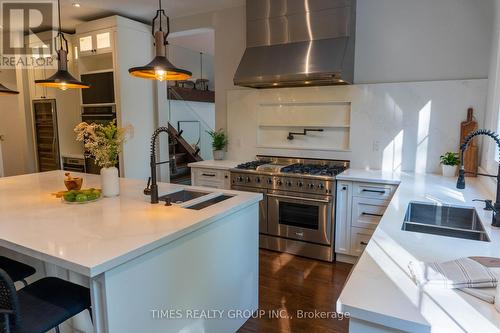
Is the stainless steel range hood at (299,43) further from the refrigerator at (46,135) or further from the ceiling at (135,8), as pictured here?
the refrigerator at (46,135)

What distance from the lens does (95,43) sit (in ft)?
14.9

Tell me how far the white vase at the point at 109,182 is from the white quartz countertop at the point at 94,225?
73 millimetres

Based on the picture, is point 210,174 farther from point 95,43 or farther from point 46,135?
point 46,135

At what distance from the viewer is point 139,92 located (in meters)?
4.71

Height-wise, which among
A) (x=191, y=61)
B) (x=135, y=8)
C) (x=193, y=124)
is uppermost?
(x=191, y=61)

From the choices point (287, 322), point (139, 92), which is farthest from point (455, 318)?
point (139, 92)

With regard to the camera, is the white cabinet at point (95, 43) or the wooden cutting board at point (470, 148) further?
the white cabinet at point (95, 43)

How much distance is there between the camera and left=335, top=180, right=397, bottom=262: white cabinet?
121 inches

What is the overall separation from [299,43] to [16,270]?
3.09 metres

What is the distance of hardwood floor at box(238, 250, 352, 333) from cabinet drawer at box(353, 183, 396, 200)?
768mm

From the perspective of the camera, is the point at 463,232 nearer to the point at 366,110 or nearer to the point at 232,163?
the point at 366,110

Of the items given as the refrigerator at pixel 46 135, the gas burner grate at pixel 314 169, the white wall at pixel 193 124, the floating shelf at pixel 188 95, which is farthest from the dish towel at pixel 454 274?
the floating shelf at pixel 188 95

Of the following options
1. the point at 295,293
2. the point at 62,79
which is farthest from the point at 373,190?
the point at 62,79

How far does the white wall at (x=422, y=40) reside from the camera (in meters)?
3.04
